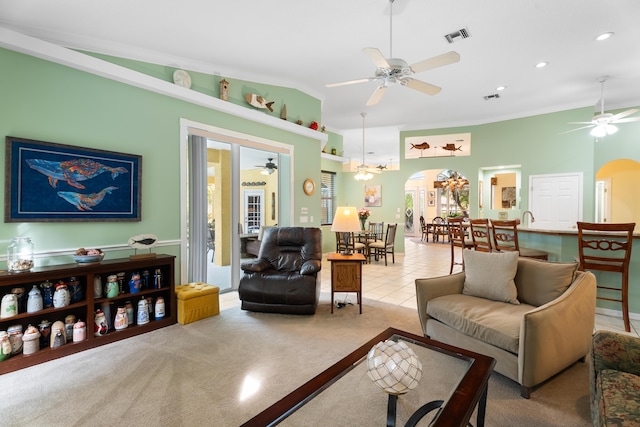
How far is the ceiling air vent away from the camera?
3.46 m

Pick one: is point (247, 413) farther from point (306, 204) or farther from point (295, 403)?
point (306, 204)

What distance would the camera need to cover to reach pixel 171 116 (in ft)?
12.3

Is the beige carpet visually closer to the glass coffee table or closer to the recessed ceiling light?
the glass coffee table

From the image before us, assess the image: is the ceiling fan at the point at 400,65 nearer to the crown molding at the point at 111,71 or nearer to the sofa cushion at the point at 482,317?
the sofa cushion at the point at 482,317

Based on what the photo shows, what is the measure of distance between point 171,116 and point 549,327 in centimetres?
430

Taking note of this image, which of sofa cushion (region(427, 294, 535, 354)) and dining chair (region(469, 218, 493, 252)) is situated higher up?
dining chair (region(469, 218, 493, 252))

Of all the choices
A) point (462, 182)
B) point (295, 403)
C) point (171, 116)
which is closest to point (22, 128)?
point (171, 116)

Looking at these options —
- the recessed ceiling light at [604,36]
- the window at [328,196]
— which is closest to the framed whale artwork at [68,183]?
the recessed ceiling light at [604,36]

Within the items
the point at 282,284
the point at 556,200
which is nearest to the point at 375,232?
the point at 556,200

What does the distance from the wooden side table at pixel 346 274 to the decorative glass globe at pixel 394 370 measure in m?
2.26

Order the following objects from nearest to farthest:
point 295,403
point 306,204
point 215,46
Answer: point 295,403, point 215,46, point 306,204

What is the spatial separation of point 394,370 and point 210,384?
1.54 metres

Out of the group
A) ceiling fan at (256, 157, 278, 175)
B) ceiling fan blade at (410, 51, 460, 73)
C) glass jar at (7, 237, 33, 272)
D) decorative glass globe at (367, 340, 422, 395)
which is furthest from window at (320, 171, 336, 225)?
decorative glass globe at (367, 340, 422, 395)

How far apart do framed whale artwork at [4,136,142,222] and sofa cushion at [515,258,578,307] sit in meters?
4.01
